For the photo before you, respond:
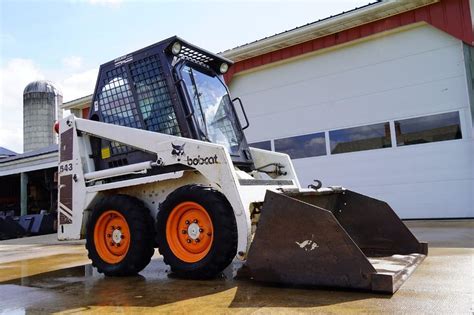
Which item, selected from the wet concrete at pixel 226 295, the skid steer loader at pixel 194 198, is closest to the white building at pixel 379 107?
the wet concrete at pixel 226 295

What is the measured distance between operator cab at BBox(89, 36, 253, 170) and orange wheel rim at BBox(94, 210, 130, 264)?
26.6 inches

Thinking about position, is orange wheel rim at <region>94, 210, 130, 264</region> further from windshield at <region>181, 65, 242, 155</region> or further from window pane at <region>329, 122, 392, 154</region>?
window pane at <region>329, 122, 392, 154</region>

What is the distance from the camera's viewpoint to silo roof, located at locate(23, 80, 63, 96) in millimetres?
23406

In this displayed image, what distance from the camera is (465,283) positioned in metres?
3.57

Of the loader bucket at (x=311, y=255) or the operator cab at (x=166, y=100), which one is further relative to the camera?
the operator cab at (x=166, y=100)

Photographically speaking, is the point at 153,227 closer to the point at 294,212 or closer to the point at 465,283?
the point at 294,212

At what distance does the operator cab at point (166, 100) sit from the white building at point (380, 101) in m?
6.22

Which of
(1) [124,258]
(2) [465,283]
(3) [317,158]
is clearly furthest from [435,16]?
(1) [124,258]

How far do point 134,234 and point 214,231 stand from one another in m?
1.08

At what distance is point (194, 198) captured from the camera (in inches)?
165

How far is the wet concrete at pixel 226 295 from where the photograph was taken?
3.04 m

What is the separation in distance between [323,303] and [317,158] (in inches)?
346

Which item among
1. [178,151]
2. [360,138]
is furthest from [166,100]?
[360,138]

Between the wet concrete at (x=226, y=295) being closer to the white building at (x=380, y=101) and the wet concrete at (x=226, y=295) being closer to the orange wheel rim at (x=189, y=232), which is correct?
the orange wheel rim at (x=189, y=232)
